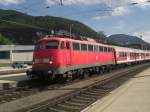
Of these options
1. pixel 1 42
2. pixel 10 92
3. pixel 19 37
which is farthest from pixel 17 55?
pixel 10 92

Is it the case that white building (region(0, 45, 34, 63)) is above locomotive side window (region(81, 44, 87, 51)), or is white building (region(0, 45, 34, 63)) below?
above

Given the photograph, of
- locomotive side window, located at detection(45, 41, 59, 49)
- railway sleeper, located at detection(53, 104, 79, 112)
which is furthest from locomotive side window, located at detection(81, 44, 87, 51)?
railway sleeper, located at detection(53, 104, 79, 112)

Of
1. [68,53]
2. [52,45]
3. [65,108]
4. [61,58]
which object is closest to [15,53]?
[68,53]

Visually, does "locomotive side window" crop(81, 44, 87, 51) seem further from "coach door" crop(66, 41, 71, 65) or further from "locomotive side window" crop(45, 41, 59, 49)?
"locomotive side window" crop(45, 41, 59, 49)

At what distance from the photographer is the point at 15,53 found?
11225 cm

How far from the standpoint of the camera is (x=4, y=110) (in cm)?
1334

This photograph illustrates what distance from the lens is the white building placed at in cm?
10956

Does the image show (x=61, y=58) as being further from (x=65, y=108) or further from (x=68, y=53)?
(x=65, y=108)

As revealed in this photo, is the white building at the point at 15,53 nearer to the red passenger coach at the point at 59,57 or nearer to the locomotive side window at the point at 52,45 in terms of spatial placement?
the red passenger coach at the point at 59,57

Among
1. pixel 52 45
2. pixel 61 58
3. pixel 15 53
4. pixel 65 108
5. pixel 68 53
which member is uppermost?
pixel 15 53

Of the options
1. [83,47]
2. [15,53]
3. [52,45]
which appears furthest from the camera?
[15,53]

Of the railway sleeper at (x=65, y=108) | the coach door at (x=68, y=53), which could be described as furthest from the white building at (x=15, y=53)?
the railway sleeper at (x=65, y=108)

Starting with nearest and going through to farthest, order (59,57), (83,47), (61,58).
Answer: (59,57)
(61,58)
(83,47)

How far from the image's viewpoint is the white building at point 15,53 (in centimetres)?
10956
